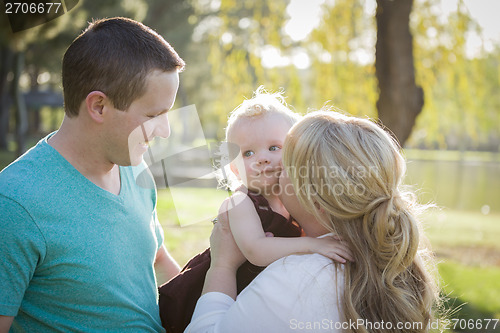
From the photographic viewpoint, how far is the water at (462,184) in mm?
15727

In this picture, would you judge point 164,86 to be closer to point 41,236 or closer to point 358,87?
point 41,236

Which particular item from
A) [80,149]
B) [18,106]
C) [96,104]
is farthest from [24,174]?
[18,106]

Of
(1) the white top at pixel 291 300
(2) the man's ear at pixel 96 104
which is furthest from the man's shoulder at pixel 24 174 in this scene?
(1) the white top at pixel 291 300

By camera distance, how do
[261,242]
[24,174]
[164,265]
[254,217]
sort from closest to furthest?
[24,174] → [261,242] → [254,217] → [164,265]

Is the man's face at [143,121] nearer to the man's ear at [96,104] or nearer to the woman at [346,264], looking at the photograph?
the man's ear at [96,104]

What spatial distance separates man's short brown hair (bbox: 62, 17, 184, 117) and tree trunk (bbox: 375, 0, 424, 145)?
476cm

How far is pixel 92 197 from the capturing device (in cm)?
190

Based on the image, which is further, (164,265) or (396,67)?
(396,67)

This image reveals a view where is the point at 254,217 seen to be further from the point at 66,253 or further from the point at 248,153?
the point at 66,253

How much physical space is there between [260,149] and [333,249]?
29.1 inches

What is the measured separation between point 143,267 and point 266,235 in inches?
21.9

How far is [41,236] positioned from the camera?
1.66 metres

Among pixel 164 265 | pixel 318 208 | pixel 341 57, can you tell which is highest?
pixel 341 57

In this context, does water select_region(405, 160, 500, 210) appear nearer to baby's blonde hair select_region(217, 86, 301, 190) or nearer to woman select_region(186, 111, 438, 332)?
baby's blonde hair select_region(217, 86, 301, 190)
